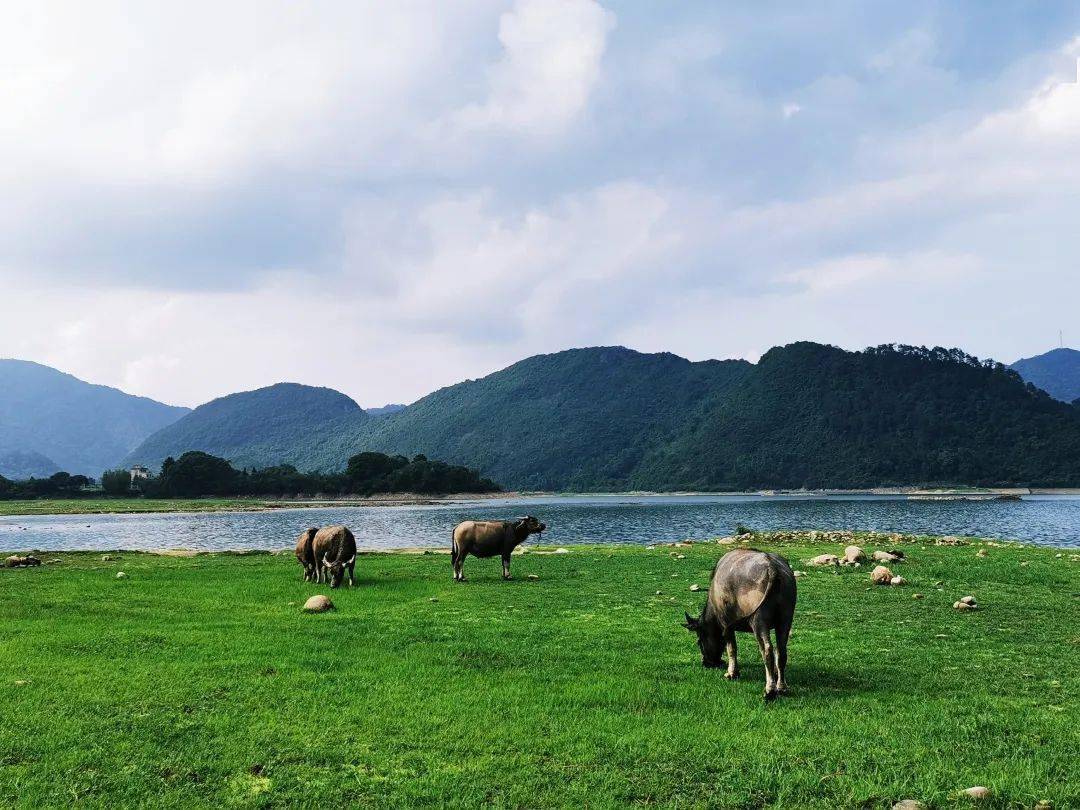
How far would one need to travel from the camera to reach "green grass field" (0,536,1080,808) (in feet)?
22.9

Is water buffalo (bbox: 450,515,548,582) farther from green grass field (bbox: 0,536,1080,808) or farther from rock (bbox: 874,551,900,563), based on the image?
rock (bbox: 874,551,900,563)

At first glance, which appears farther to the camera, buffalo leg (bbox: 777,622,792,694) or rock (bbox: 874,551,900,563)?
rock (bbox: 874,551,900,563)

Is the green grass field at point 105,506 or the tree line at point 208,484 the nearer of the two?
the green grass field at point 105,506

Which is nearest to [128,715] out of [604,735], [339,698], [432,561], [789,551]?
[339,698]

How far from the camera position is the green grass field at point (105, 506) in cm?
12988

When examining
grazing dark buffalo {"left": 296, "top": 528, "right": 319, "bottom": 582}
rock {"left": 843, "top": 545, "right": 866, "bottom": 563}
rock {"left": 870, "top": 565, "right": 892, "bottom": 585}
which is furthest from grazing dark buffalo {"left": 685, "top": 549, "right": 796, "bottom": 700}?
rock {"left": 843, "top": 545, "right": 866, "bottom": 563}

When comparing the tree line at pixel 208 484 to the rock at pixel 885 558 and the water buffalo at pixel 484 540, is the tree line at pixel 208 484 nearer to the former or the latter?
the water buffalo at pixel 484 540

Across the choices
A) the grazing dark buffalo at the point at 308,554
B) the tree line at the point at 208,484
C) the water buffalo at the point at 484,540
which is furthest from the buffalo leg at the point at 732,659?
the tree line at the point at 208,484

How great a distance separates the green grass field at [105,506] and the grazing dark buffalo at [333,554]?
5022 inches

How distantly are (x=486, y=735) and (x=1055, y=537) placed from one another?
67587 mm

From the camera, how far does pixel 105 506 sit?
468 feet

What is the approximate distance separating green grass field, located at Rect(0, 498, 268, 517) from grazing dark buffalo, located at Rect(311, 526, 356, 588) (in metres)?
128

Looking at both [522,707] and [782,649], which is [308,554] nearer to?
[522,707]

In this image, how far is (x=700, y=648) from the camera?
39.8 feet
